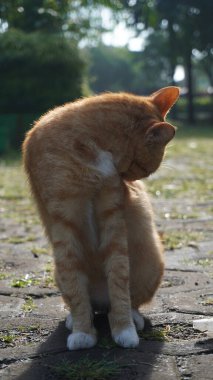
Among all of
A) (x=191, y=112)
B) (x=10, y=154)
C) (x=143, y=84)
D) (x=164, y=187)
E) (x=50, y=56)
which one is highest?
(x=50, y=56)

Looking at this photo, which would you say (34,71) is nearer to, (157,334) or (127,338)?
(157,334)

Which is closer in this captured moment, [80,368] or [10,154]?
[80,368]

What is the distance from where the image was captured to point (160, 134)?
284cm

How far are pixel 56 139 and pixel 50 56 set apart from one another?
500 inches

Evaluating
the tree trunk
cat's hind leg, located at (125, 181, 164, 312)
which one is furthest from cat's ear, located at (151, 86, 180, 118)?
the tree trunk

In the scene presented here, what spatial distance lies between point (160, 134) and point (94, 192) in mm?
465

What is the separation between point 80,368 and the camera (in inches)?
94.2

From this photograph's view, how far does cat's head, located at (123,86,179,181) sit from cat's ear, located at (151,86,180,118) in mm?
20

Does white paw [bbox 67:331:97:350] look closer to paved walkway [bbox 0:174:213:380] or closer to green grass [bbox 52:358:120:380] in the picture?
paved walkway [bbox 0:174:213:380]

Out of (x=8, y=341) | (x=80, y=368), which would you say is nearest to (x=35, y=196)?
(x=8, y=341)

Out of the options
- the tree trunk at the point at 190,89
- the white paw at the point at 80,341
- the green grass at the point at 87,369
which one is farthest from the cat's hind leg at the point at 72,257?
the tree trunk at the point at 190,89

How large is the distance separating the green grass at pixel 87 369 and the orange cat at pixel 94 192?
0.20 m

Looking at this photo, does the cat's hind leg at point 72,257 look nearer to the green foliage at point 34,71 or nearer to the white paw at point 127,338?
the white paw at point 127,338

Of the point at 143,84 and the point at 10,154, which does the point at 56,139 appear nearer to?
the point at 10,154
